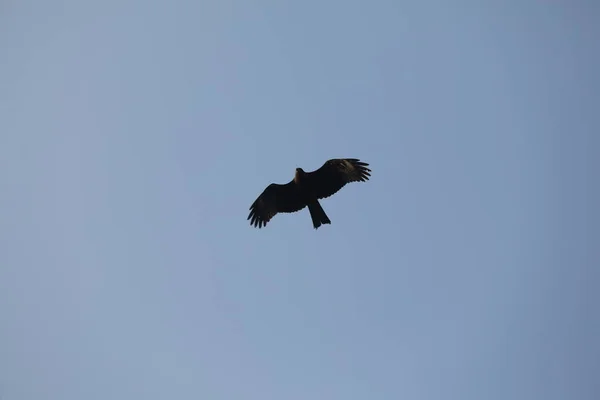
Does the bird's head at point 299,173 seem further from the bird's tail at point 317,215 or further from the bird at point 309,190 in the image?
the bird's tail at point 317,215

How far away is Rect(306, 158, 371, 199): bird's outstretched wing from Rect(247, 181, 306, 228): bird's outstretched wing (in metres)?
0.60

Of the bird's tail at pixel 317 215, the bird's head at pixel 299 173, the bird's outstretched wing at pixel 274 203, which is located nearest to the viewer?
the bird's tail at pixel 317 215

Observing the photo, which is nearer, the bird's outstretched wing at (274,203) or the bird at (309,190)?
the bird at (309,190)

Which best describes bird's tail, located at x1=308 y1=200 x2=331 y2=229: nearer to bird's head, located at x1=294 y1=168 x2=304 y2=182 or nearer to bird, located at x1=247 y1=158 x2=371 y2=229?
bird, located at x1=247 y1=158 x2=371 y2=229

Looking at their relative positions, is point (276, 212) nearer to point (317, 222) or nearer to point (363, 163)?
point (317, 222)

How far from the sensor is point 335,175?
15180mm

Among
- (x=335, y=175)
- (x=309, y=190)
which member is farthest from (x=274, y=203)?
(x=335, y=175)

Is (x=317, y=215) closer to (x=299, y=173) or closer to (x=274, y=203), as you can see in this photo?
→ (x=299, y=173)

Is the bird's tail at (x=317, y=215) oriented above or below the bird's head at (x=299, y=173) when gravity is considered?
below

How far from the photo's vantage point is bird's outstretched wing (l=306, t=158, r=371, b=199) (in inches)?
590

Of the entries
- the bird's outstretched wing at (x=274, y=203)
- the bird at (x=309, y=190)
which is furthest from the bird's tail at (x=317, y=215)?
the bird's outstretched wing at (x=274, y=203)

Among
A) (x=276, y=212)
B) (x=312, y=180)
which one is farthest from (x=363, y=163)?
(x=276, y=212)

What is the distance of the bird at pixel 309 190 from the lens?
14.8m

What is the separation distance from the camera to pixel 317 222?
1434cm
